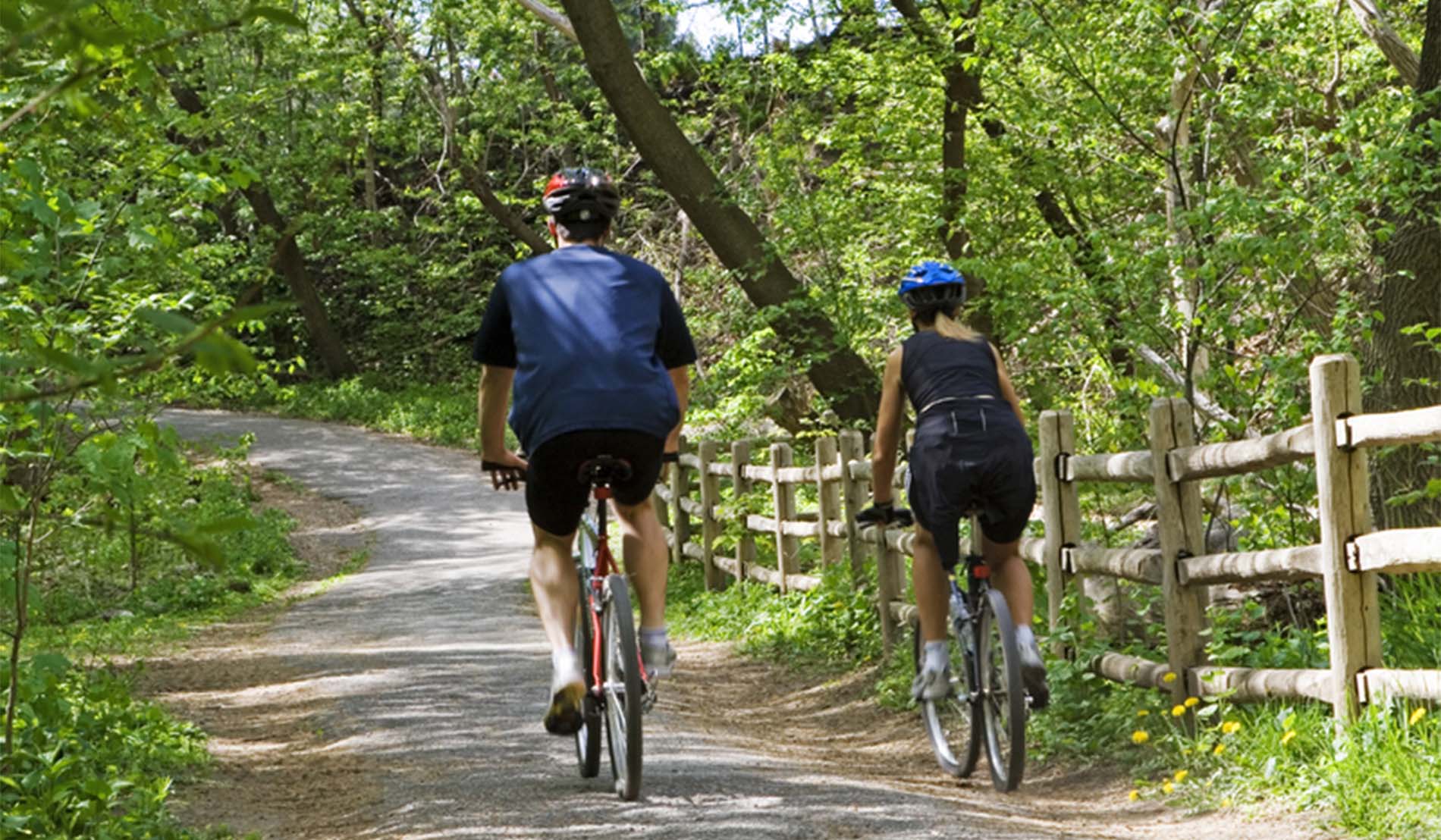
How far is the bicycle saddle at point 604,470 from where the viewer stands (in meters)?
5.17

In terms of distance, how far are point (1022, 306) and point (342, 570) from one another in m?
11.3

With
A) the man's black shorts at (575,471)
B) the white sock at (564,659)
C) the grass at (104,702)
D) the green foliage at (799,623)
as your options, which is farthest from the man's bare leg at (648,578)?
the green foliage at (799,623)

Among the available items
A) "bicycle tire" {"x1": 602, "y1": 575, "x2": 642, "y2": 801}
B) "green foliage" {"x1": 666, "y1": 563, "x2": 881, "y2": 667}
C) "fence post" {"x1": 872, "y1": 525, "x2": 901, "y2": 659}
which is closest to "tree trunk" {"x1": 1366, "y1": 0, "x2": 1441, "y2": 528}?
"fence post" {"x1": 872, "y1": 525, "x2": 901, "y2": 659}

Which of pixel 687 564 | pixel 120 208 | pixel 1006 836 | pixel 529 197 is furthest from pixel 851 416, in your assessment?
pixel 529 197

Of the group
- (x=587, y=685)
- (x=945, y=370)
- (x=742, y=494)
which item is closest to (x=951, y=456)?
(x=945, y=370)

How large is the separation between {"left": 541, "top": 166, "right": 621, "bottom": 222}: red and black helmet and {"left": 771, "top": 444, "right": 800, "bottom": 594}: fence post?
23.5 feet

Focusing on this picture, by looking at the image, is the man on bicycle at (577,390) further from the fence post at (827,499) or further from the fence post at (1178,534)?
the fence post at (827,499)

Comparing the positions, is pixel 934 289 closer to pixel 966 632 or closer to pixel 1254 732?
pixel 966 632

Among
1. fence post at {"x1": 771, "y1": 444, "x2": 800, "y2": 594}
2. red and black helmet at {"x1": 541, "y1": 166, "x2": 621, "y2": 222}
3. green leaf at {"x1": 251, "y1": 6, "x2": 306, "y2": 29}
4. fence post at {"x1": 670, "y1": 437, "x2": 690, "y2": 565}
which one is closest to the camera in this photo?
green leaf at {"x1": 251, "y1": 6, "x2": 306, "y2": 29}

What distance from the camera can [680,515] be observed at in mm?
16188

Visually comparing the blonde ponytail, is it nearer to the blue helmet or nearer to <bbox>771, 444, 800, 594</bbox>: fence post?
the blue helmet

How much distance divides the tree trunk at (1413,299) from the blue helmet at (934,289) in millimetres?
2484

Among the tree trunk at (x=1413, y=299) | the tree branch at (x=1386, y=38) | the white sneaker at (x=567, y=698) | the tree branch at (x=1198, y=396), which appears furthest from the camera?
the tree branch at (x=1386, y=38)

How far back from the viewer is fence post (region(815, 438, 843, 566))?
11.3 metres
